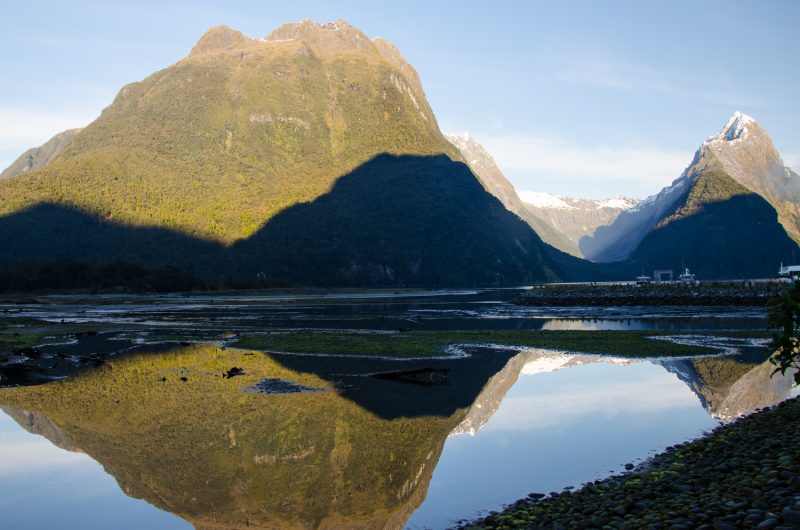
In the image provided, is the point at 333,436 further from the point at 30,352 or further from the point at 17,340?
the point at 17,340

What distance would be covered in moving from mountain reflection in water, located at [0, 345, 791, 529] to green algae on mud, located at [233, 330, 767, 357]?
4391 millimetres

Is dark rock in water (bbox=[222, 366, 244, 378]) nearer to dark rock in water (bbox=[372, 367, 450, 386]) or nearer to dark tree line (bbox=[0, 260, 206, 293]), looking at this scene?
dark rock in water (bbox=[372, 367, 450, 386])

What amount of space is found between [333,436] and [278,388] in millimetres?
9186

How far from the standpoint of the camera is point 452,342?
52.2m

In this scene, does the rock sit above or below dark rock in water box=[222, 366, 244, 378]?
above

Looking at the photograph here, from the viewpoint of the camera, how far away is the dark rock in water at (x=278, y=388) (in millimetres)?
30984

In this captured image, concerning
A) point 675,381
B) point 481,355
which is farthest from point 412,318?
point 675,381

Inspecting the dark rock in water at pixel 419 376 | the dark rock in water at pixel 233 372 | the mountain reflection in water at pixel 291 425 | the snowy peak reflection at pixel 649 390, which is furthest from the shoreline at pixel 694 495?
the dark rock in water at pixel 233 372

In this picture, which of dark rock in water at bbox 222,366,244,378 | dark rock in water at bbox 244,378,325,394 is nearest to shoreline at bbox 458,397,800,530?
dark rock in water at bbox 244,378,325,394

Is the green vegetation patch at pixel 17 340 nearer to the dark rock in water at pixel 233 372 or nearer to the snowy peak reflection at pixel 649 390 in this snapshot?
the dark rock in water at pixel 233 372

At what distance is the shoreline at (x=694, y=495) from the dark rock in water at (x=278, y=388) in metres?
16.6

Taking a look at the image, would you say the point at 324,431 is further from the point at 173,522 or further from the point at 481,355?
the point at 481,355

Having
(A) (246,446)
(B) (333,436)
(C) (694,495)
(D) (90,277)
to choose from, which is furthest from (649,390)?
(D) (90,277)

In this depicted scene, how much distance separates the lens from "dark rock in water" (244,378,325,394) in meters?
31.0
